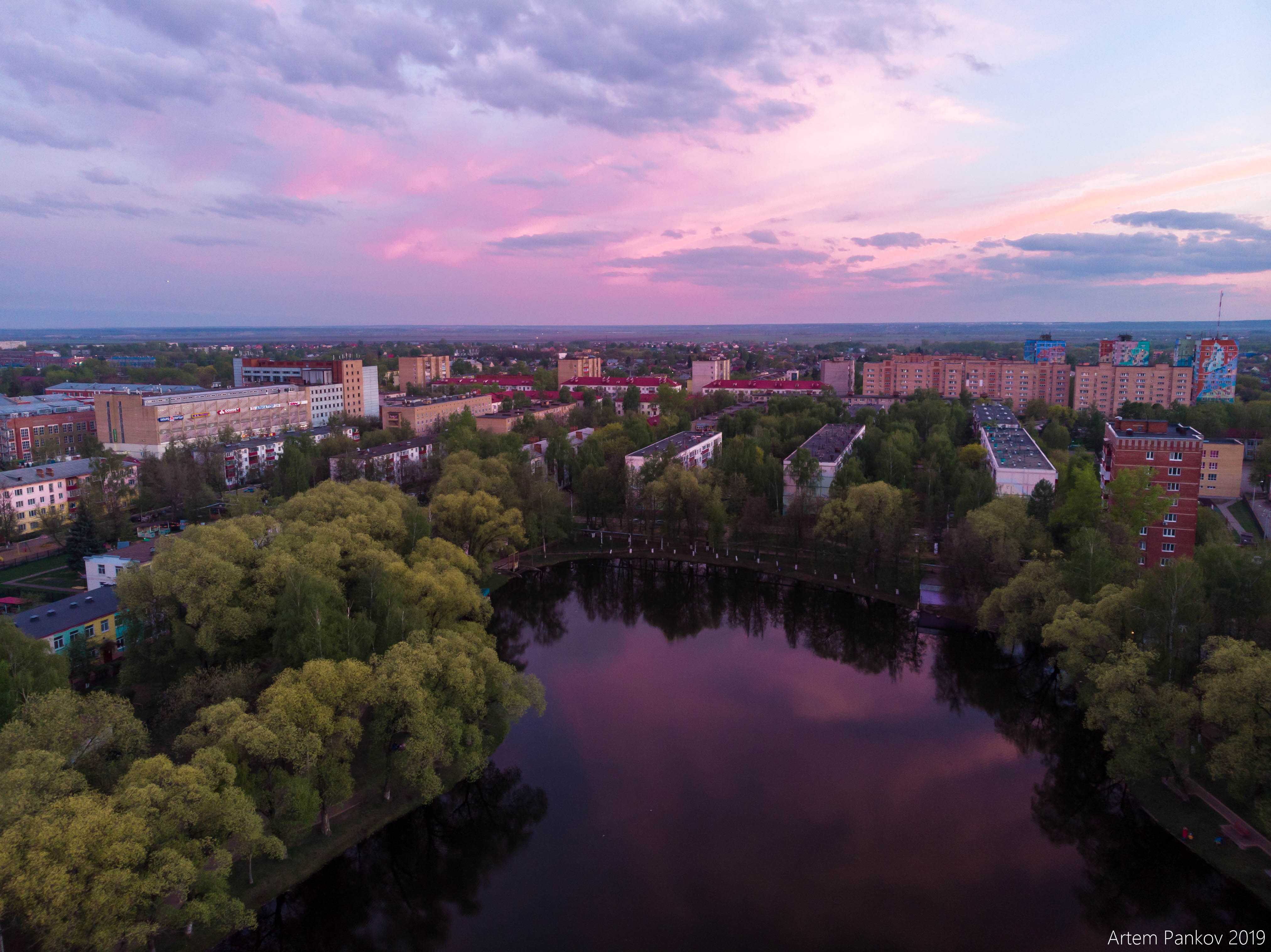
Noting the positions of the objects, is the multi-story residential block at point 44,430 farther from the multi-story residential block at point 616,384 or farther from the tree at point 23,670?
the tree at point 23,670

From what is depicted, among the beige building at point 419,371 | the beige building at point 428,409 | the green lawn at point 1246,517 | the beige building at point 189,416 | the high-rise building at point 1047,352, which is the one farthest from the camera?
the beige building at point 419,371

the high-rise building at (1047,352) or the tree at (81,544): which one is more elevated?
the high-rise building at (1047,352)

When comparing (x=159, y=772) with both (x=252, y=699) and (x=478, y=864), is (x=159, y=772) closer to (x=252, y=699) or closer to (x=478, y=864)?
(x=252, y=699)

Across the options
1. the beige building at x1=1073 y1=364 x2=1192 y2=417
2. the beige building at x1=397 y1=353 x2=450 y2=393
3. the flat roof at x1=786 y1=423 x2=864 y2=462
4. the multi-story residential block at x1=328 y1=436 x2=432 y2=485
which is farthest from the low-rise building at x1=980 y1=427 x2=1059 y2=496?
the beige building at x1=397 y1=353 x2=450 y2=393

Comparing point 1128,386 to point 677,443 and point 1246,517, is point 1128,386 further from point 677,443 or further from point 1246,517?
point 677,443

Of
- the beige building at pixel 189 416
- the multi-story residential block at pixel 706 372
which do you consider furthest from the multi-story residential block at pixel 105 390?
the multi-story residential block at pixel 706 372

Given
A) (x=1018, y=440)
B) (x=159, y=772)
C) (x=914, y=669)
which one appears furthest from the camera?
(x=1018, y=440)

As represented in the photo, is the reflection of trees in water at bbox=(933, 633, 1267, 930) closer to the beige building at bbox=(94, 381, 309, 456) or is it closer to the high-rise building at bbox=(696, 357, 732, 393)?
the beige building at bbox=(94, 381, 309, 456)

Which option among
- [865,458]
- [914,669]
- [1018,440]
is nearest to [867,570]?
[914,669]
